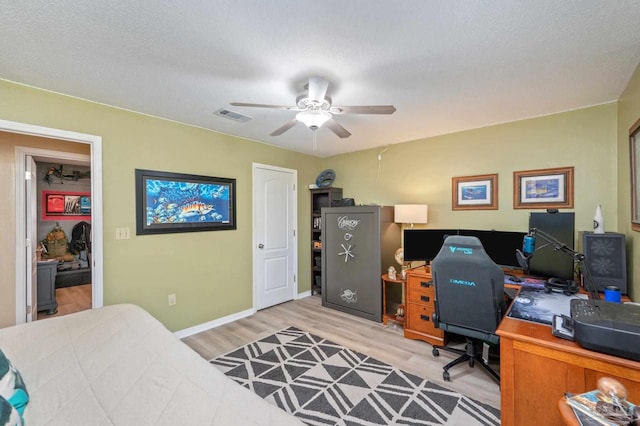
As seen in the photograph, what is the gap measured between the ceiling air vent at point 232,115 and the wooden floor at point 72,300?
3.59m

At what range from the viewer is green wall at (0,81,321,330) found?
2.33 metres

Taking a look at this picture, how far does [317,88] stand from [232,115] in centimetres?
126

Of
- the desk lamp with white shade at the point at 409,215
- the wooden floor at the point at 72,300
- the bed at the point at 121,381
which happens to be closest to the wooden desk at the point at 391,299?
the desk lamp with white shade at the point at 409,215

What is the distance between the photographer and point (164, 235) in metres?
2.88

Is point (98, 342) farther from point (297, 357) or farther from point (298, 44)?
point (298, 44)

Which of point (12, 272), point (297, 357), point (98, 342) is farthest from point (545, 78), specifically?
point (12, 272)

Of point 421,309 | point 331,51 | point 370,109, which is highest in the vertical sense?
point 331,51

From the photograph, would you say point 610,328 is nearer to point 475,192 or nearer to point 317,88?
point 317,88

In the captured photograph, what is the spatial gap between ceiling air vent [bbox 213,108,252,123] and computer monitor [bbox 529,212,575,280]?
3054mm

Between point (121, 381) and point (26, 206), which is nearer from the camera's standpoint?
point (121, 381)

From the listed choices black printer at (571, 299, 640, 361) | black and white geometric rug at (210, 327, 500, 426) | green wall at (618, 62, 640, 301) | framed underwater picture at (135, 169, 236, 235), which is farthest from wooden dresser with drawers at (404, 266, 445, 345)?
framed underwater picture at (135, 169, 236, 235)

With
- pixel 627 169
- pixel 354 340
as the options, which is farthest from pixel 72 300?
pixel 627 169

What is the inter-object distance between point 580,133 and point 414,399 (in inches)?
114

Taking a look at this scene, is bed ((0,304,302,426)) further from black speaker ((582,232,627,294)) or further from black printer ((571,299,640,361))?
black speaker ((582,232,627,294))
